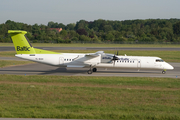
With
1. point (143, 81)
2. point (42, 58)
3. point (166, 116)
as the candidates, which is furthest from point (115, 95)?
point (42, 58)

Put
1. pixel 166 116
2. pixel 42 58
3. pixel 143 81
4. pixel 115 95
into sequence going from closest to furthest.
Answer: pixel 166 116 → pixel 115 95 → pixel 143 81 → pixel 42 58

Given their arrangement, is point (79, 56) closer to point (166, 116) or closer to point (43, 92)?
point (43, 92)

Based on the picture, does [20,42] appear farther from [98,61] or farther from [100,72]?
[100,72]

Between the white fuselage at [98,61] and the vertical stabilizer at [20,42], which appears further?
the white fuselage at [98,61]

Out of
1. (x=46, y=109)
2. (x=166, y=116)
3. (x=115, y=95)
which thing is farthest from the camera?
(x=115, y=95)

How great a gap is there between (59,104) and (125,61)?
53.5 ft

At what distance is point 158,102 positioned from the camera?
15.4 m

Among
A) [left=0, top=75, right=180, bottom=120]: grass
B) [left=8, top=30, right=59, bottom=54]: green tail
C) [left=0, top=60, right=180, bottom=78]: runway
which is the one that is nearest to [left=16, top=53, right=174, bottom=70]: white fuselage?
[left=0, top=60, right=180, bottom=78]: runway

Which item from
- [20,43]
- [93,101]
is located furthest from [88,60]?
[93,101]

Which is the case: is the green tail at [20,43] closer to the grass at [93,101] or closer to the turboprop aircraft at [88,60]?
the turboprop aircraft at [88,60]

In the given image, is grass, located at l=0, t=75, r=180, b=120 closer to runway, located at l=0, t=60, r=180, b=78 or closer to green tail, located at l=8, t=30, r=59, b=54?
runway, located at l=0, t=60, r=180, b=78

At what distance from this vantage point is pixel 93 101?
1555 cm

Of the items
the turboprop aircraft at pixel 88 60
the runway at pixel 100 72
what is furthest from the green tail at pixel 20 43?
the runway at pixel 100 72

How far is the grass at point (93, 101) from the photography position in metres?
12.2
